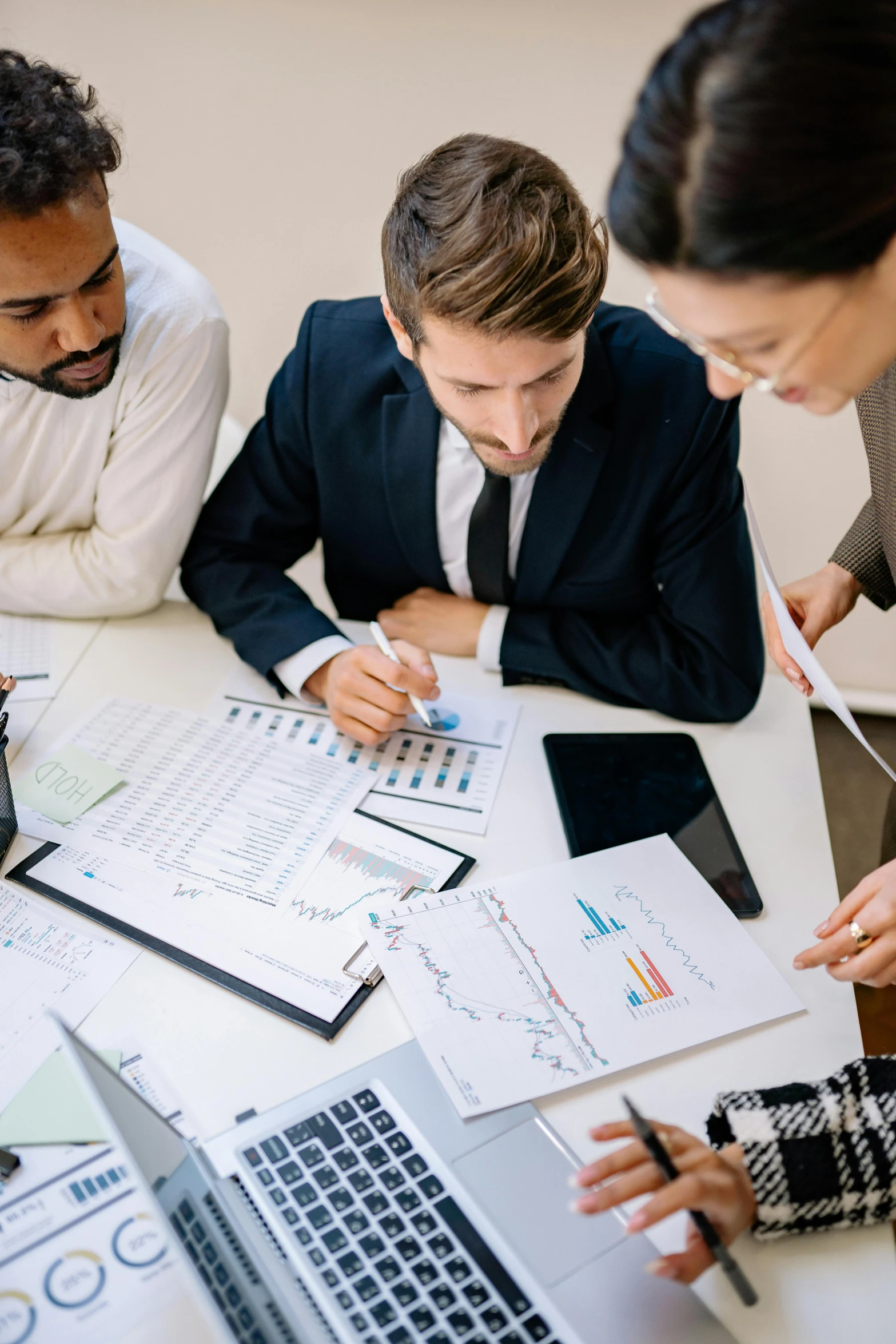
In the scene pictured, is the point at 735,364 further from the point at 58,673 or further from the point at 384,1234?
the point at 58,673

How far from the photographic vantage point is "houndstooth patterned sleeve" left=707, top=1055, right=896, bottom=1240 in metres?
0.73

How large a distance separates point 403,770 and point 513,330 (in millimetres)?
535

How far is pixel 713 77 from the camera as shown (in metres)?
0.58

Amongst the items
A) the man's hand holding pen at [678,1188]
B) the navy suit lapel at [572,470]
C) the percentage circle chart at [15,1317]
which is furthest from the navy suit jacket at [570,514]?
the percentage circle chart at [15,1317]

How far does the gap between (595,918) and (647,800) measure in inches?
8.2

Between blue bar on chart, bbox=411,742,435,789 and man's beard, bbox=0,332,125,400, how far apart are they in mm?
688

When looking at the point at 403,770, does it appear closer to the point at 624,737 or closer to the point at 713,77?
the point at 624,737

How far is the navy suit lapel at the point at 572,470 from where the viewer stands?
4.24 ft

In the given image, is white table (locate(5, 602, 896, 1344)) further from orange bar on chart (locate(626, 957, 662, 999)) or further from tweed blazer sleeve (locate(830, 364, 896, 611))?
tweed blazer sleeve (locate(830, 364, 896, 611))

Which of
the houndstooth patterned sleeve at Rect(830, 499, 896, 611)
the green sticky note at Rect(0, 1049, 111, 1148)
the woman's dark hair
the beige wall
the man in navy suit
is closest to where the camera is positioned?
the woman's dark hair

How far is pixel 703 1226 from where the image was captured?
693mm

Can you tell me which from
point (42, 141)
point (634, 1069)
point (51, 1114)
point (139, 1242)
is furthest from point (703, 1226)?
point (42, 141)

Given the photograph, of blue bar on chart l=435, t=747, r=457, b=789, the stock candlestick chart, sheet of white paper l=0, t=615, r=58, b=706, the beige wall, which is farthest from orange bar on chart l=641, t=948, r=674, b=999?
the beige wall

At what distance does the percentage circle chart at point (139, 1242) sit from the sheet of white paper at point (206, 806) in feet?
0.99
